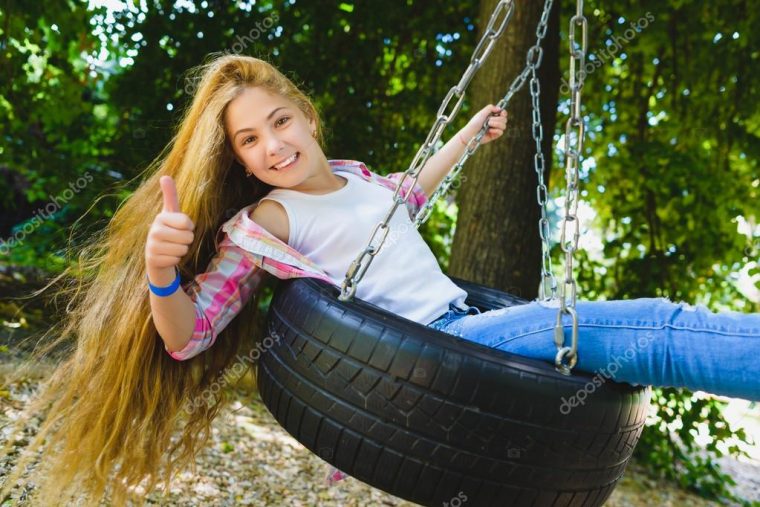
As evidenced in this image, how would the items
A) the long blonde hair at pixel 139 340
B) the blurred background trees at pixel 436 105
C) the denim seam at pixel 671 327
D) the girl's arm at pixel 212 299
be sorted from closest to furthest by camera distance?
1. the denim seam at pixel 671 327
2. the girl's arm at pixel 212 299
3. the long blonde hair at pixel 139 340
4. the blurred background trees at pixel 436 105

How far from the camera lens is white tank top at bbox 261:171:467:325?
1.95m

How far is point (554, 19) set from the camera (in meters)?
3.44

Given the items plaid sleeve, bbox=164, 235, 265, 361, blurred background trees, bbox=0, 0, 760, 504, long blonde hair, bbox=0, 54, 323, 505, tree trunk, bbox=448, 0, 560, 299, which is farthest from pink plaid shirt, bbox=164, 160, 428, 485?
blurred background trees, bbox=0, 0, 760, 504

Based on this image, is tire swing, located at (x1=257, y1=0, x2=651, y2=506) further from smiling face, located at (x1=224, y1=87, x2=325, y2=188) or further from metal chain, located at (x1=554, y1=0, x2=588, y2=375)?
smiling face, located at (x1=224, y1=87, x2=325, y2=188)

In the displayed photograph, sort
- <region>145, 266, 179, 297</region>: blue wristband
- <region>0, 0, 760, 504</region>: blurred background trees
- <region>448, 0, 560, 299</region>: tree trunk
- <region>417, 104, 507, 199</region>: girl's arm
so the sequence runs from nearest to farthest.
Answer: <region>145, 266, 179, 297</region>: blue wristband → <region>417, 104, 507, 199</region>: girl's arm → <region>448, 0, 560, 299</region>: tree trunk → <region>0, 0, 760, 504</region>: blurred background trees

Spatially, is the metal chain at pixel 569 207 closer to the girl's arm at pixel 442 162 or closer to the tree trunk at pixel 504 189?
the girl's arm at pixel 442 162

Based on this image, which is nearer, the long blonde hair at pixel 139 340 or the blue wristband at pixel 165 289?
the blue wristband at pixel 165 289

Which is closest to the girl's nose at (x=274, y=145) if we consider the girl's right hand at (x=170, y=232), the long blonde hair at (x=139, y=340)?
the long blonde hair at (x=139, y=340)

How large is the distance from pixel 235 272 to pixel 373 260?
0.37 meters

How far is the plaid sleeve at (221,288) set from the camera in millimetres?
1876

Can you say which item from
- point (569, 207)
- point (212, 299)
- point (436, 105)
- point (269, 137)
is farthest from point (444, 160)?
point (436, 105)

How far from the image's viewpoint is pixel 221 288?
1.92m

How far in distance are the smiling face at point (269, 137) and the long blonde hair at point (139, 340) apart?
0.03 metres

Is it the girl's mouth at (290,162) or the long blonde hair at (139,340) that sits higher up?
the girl's mouth at (290,162)
